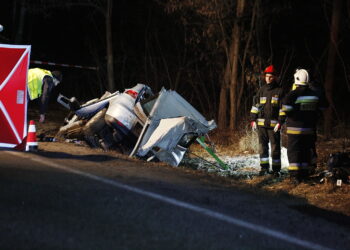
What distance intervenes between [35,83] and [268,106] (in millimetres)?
4539

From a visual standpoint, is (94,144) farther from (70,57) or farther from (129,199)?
(70,57)

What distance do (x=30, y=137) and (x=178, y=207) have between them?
13.2 feet

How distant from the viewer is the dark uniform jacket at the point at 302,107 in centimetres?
795

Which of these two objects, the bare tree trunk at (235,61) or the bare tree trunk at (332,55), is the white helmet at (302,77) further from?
the bare tree trunk at (332,55)

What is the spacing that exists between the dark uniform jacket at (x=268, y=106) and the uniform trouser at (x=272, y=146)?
0.15 meters

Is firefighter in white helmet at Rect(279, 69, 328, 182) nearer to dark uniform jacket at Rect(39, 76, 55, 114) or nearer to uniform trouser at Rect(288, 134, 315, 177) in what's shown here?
uniform trouser at Rect(288, 134, 315, 177)

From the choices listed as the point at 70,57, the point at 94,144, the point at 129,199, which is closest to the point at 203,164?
the point at 94,144

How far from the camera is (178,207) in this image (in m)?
5.29

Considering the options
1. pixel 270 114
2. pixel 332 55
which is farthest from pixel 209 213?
pixel 332 55

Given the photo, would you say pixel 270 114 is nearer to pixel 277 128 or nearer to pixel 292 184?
pixel 277 128

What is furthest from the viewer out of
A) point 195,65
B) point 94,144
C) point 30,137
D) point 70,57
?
point 70,57

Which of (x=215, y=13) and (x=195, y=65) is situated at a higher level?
(x=215, y=13)

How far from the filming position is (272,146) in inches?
345

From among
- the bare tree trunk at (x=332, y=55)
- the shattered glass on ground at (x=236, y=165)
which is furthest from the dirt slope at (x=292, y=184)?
the bare tree trunk at (x=332, y=55)
